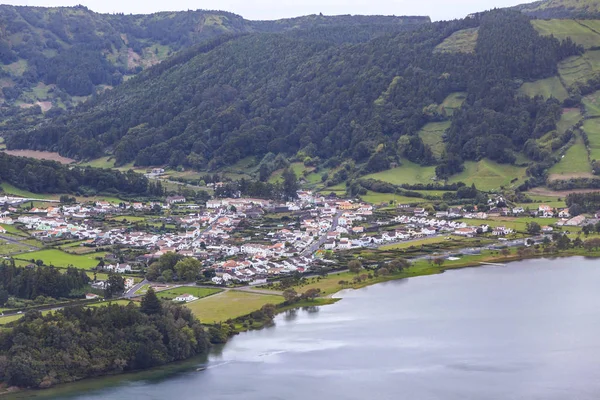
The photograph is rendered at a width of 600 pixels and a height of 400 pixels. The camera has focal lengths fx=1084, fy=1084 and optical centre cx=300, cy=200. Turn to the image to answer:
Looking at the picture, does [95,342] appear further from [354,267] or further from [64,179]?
[64,179]

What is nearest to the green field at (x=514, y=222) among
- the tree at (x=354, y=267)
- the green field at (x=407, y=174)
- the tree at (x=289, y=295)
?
the green field at (x=407, y=174)

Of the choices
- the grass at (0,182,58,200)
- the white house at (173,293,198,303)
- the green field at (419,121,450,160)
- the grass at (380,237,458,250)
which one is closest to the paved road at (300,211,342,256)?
the grass at (380,237,458,250)

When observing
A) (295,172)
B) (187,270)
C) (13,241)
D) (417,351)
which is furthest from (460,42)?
(417,351)

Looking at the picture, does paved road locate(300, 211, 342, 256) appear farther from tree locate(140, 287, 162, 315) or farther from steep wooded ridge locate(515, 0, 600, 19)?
steep wooded ridge locate(515, 0, 600, 19)

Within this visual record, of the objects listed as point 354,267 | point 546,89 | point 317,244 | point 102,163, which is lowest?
point 354,267

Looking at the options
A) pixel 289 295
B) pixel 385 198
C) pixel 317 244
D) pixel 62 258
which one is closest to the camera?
pixel 289 295

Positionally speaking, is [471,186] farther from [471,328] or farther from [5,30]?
[5,30]
